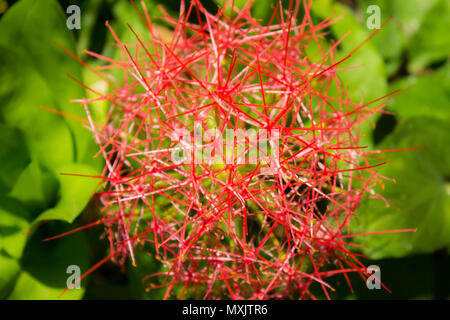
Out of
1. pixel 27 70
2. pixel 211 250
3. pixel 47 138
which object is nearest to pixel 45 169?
pixel 47 138

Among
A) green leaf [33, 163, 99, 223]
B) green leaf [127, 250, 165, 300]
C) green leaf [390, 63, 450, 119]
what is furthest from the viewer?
green leaf [390, 63, 450, 119]

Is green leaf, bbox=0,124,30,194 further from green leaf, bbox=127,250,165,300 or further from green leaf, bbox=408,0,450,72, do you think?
green leaf, bbox=408,0,450,72

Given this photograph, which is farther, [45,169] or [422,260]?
[422,260]

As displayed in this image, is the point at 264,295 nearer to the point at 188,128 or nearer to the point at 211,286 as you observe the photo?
the point at 211,286

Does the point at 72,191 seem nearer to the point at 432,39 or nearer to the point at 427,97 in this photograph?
the point at 427,97

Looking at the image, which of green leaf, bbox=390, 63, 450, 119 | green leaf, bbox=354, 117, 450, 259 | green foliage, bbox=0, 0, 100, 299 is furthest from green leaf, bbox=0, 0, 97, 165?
green leaf, bbox=390, 63, 450, 119

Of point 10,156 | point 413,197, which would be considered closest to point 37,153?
point 10,156

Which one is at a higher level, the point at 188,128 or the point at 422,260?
the point at 188,128

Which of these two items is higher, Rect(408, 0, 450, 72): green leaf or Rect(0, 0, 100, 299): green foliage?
Rect(408, 0, 450, 72): green leaf
